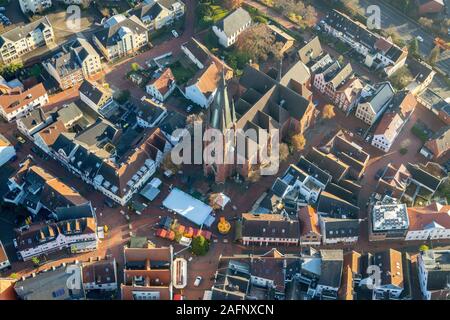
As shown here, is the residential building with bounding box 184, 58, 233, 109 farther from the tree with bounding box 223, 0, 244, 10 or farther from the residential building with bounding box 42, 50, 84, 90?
the residential building with bounding box 42, 50, 84, 90

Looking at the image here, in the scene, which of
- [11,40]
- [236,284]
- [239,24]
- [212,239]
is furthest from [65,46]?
[236,284]

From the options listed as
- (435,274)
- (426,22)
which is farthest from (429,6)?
(435,274)

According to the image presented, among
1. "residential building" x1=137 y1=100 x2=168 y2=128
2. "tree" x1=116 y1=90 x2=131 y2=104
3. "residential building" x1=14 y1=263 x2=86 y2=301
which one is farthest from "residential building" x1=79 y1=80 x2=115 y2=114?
"residential building" x1=14 y1=263 x2=86 y2=301

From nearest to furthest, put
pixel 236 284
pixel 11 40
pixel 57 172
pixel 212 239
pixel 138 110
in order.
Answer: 1. pixel 236 284
2. pixel 212 239
3. pixel 57 172
4. pixel 138 110
5. pixel 11 40

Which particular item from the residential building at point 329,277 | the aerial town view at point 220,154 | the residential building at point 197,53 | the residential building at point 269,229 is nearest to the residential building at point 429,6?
the aerial town view at point 220,154

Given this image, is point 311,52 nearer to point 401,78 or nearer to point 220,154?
point 401,78

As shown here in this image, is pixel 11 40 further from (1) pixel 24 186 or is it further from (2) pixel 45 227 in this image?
(2) pixel 45 227
